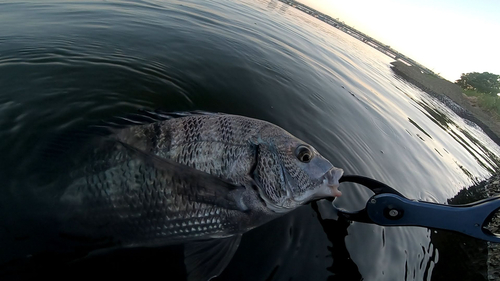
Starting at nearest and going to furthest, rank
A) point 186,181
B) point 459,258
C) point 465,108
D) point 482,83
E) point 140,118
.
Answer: point 186,181 → point 140,118 → point 459,258 → point 465,108 → point 482,83

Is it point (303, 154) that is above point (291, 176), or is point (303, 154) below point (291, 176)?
above

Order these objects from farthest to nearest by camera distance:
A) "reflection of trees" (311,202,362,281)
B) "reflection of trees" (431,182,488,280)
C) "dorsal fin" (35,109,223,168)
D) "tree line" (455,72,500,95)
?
"tree line" (455,72,500,95), "reflection of trees" (431,182,488,280), "reflection of trees" (311,202,362,281), "dorsal fin" (35,109,223,168)

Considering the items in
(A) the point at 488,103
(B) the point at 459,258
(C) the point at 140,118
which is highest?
(A) the point at 488,103

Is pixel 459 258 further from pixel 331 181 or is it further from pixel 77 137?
pixel 77 137

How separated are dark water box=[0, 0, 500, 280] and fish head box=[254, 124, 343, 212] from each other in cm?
85

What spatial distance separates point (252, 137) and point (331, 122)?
4799mm

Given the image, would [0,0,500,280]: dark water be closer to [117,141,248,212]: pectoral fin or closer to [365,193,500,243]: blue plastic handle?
[117,141,248,212]: pectoral fin

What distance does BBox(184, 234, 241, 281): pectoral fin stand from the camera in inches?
100

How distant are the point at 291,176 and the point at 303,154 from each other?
0.95 ft

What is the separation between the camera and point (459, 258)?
14.3ft

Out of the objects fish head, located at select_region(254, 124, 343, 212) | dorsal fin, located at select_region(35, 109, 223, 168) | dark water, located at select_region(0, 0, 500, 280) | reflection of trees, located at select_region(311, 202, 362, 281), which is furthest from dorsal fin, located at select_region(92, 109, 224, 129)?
reflection of trees, located at select_region(311, 202, 362, 281)

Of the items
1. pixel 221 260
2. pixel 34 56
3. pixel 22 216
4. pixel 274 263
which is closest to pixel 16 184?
pixel 22 216

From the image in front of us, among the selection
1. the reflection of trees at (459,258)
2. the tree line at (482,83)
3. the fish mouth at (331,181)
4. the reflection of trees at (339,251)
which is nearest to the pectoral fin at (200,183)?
the fish mouth at (331,181)

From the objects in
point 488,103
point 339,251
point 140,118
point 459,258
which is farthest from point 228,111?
point 488,103
